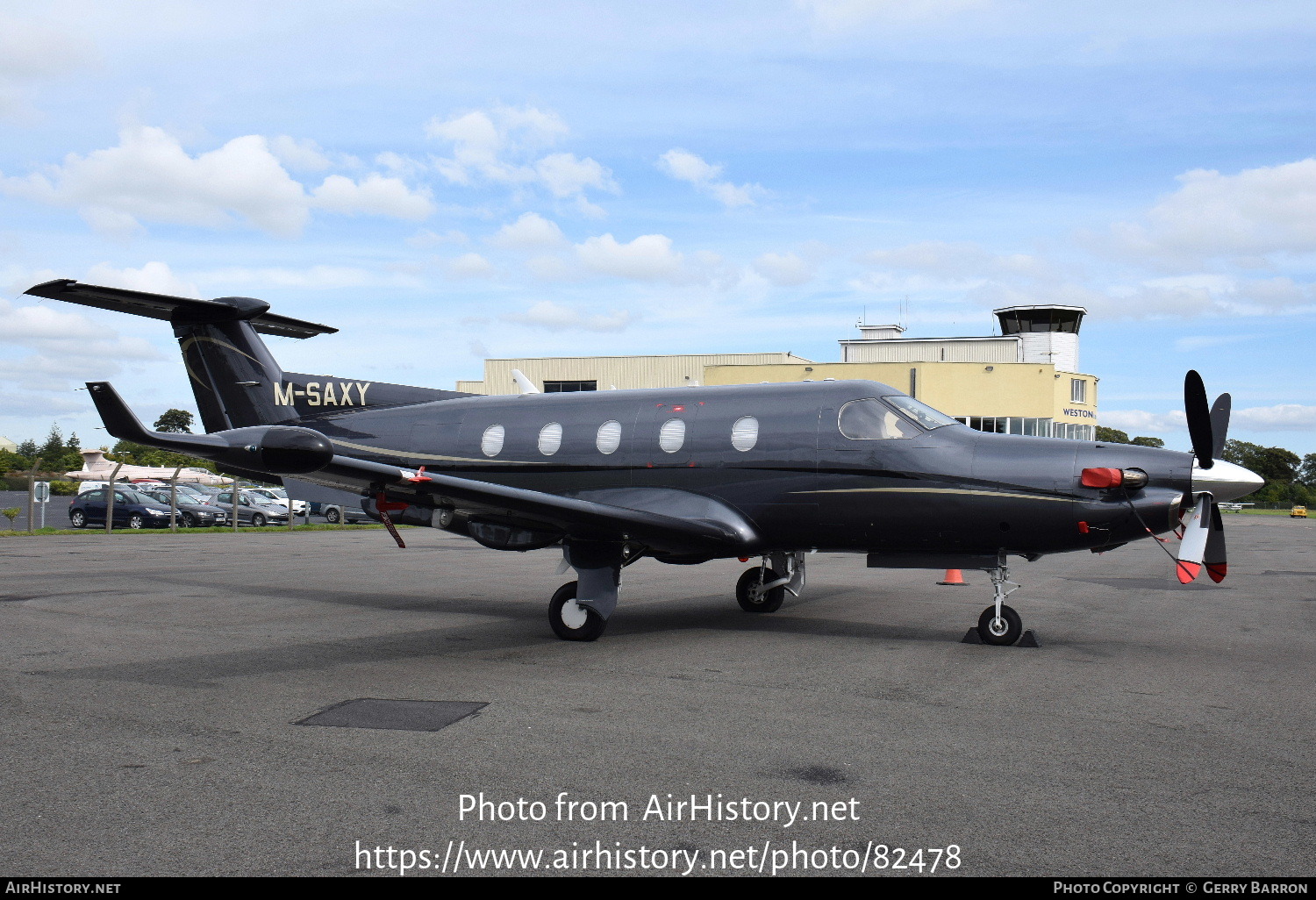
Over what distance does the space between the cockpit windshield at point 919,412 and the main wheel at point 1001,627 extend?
1.94m

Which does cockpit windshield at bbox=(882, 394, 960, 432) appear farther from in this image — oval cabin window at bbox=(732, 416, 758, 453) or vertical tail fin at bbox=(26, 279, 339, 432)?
vertical tail fin at bbox=(26, 279, 339, 432)

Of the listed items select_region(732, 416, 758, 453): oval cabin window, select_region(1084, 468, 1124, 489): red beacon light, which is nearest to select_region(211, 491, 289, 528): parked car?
select_region(732, 416, 758, 453): oval cabin window

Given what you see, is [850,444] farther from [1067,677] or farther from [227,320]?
[227,320]

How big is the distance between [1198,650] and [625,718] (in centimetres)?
613

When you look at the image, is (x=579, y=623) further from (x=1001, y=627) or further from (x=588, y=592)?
(x=1001, y=627)

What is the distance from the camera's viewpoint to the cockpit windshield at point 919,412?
34.5ft

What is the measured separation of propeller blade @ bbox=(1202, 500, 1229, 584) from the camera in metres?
9.43

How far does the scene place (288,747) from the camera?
6027 mm

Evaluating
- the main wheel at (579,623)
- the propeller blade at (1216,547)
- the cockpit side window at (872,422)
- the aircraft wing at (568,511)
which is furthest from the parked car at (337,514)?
the propeller blade at (1216,547)

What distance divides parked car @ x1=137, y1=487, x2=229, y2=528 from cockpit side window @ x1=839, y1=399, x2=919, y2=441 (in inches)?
1131

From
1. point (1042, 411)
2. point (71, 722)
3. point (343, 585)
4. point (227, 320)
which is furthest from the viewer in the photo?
point (1042, 411)

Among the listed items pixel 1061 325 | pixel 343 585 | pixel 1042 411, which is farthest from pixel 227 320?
pixel 1061 325

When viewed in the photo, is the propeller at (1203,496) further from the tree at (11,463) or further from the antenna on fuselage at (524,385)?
the tree at (11,463)

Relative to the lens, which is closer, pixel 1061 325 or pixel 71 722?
pixel 71 722
